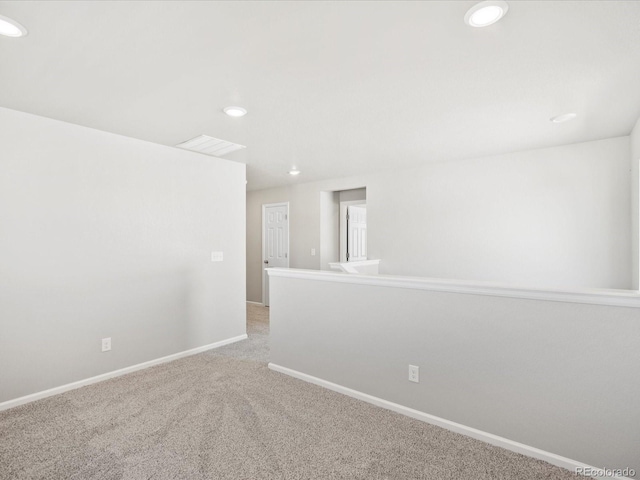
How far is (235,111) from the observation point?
2725 mm

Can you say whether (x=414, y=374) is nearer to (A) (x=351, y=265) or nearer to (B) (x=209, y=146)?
(A) (x=351, y=265)

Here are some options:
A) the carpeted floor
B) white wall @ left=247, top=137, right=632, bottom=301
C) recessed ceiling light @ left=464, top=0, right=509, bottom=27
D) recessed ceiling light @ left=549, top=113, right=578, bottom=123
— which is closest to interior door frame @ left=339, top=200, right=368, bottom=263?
white wall @ left=247, top=137, right=632, bottom=301

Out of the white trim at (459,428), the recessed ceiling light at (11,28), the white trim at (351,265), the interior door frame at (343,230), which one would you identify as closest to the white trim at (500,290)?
the white trim at (351,265)

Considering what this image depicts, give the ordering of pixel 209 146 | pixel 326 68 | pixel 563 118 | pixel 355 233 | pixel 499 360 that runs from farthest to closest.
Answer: pixel 355 233, pixel 209 146, pixel 563 118, pixel 499 360, pixel 326 68

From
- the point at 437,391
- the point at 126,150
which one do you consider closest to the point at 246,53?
the point at 126,150

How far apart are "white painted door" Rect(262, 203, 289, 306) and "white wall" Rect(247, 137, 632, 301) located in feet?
5.54

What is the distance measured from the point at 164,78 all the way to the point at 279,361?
273 centimetres

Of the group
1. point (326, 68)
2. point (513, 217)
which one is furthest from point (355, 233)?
point (326, 68)

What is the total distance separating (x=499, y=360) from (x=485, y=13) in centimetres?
197

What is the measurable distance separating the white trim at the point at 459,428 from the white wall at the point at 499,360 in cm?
3

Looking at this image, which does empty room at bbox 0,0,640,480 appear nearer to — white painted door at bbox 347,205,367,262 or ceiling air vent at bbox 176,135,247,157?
ceiling air vent at bbox 176,135,247,157

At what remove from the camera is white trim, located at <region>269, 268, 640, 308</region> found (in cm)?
184

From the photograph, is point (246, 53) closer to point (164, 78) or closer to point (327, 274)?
point (164, 78)

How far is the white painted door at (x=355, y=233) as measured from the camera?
6531mm
